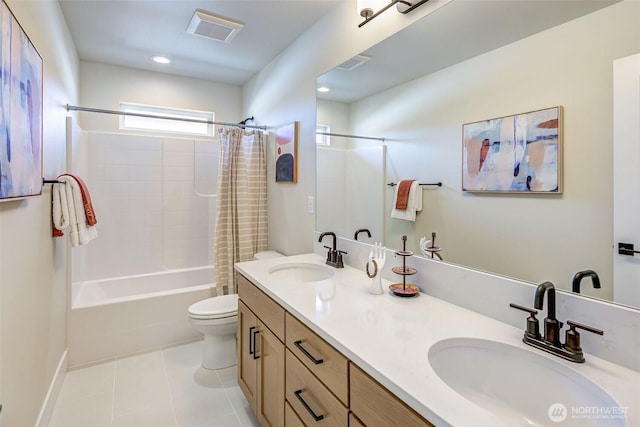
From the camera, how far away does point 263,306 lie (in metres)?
1.56

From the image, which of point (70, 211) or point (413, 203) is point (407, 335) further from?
point (70, 211)

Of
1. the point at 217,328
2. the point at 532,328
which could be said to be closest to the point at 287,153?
the point at 217,328

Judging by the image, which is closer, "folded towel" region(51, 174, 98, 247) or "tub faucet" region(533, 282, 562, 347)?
"tub faucet" region(533, 282, 562, 347)

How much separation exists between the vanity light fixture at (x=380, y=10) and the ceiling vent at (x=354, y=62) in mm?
162

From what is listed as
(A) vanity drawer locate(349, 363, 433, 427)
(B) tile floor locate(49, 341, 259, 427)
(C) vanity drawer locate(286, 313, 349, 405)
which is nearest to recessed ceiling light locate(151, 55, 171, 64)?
(B) tile floor locate(49, 341, 259, 427)

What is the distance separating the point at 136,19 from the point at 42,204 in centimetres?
147

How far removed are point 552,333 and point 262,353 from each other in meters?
1.21

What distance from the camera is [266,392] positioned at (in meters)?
1.54

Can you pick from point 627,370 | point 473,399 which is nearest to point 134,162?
point 473,399

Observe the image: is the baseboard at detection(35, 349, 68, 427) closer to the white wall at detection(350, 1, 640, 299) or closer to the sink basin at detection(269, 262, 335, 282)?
the sink basin at detection(269, 262, 335, 282)

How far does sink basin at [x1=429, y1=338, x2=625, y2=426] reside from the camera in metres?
0.76

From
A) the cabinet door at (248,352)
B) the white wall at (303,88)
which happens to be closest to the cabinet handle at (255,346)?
the cabinet door at (248,352)

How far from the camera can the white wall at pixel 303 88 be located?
6.14 ft

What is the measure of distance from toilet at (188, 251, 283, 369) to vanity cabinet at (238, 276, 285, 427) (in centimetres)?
39
